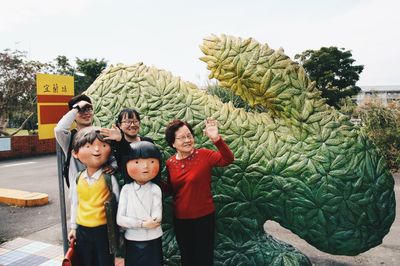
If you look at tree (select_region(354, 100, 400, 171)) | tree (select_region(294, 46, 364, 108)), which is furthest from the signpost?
tree (select_region(294, 46, 364, 108))

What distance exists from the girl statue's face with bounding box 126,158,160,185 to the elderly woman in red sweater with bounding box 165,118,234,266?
0.18 metres

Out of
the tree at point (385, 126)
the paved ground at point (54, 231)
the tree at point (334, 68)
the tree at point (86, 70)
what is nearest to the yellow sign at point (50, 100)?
the paved ground at point (54, 231)

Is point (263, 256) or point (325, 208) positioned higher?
point (325, 208)

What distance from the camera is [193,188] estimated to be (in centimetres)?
227

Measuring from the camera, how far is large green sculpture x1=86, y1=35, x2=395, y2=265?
2641 millimetres

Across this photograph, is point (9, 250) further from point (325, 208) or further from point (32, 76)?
point (32, 76)

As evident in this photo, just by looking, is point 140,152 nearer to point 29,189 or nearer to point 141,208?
point 141,208

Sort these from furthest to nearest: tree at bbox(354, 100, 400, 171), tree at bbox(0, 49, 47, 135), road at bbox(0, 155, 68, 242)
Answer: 1. tree at bbox(0, 49, 47, 135)
2. tree at bbox(354, 100, 400, 171)
3. road at bbox(0, 155, 68, 242)

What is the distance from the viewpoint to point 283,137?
2.83 metres

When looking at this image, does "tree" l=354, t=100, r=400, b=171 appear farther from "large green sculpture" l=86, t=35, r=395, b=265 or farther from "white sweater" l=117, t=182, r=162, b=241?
"white sweater" l=117, t=182, r=162, b=241

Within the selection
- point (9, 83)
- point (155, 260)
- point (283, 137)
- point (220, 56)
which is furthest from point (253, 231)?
point (9, 83)

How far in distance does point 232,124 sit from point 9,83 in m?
14.1

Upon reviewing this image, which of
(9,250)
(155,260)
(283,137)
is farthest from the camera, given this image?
(9,250)

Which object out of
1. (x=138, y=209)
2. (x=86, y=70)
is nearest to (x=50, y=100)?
(x=138, y=209)
